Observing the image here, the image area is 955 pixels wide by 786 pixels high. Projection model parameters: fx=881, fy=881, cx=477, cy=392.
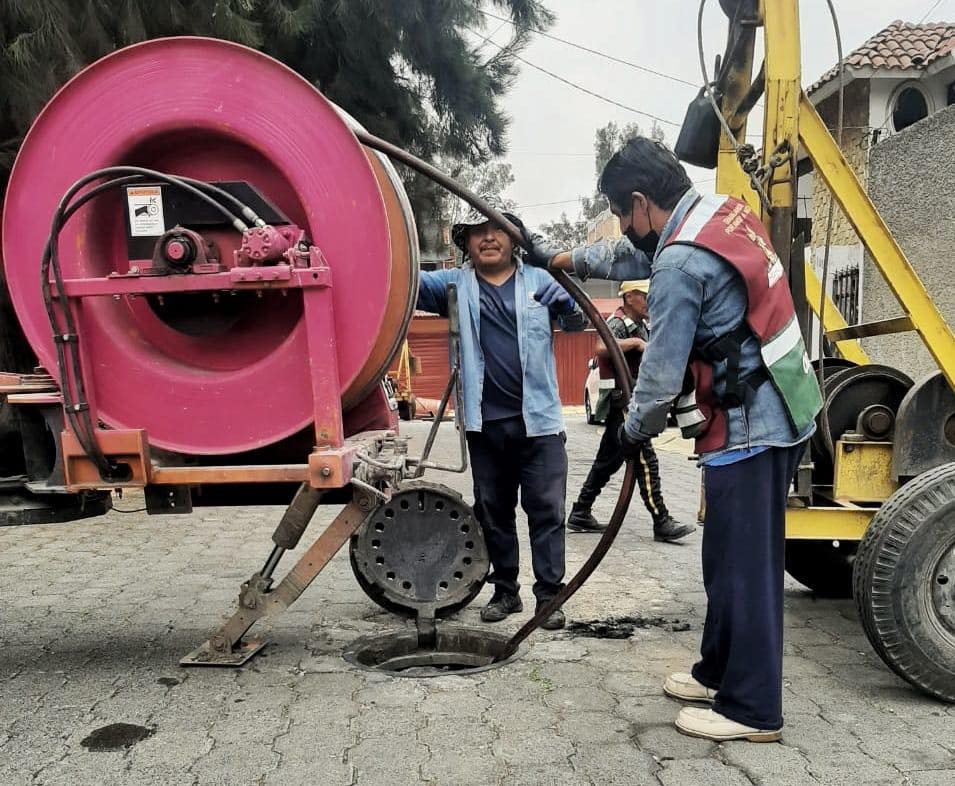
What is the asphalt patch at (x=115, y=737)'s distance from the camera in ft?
8.63

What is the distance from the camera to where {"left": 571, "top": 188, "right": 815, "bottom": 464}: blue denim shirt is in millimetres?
2564

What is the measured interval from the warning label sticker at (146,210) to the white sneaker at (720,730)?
224 centimetres

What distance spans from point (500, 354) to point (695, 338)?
127 cm

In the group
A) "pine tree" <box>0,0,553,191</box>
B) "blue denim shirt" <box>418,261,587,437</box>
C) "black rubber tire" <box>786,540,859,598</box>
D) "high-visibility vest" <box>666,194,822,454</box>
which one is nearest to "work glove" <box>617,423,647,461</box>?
"high-visibility vest" <box>666,194,822,454</box>

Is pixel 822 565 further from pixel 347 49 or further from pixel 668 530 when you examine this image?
pixel 347 49

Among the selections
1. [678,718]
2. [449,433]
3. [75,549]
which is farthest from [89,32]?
[449,433]

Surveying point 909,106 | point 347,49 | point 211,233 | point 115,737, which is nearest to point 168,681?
point 115,737

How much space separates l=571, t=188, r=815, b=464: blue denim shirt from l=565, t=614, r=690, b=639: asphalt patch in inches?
49.7

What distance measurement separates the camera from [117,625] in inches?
150

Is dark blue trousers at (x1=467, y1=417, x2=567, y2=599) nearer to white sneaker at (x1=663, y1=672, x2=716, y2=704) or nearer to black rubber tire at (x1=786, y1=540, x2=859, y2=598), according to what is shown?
white sneaker at (x1=663, y1=672, x2=716, y2=704)

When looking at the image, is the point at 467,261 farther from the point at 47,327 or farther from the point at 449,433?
the point at 449,433

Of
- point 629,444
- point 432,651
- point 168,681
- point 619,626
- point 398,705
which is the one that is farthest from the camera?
point 619,626

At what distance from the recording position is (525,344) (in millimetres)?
3764

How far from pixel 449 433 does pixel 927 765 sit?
1114cm
